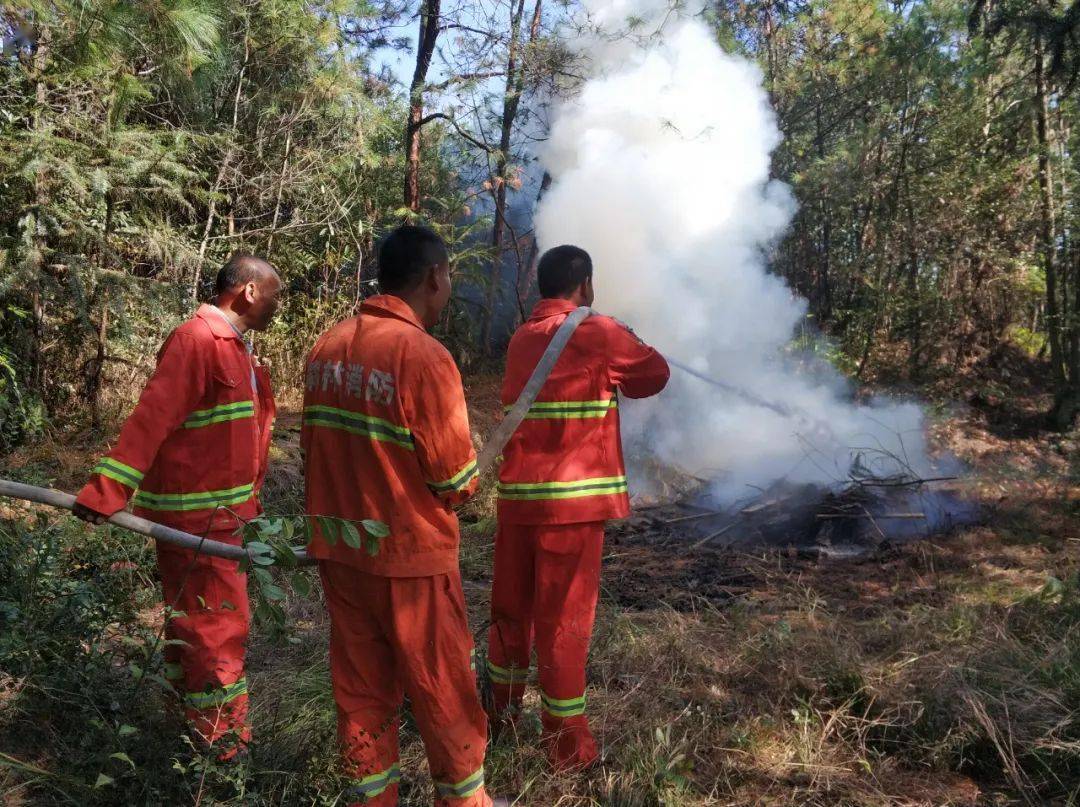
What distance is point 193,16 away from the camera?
551 centimetres

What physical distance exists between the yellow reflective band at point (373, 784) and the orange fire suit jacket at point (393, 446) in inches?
23.4

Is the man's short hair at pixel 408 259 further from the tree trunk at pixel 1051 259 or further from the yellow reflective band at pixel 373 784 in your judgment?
the tree trunk at pixel 1051 259

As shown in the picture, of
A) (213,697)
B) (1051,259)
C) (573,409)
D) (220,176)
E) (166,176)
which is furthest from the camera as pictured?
(1051,259)

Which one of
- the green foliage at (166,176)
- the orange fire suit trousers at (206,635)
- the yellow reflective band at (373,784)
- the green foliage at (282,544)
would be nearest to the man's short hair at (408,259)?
the green foliage at (282,544)

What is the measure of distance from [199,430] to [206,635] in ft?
2.39

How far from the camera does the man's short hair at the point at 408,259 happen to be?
8.05 feet

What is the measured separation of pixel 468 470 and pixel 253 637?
8.40 feet

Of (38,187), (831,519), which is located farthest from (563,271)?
(38,187)

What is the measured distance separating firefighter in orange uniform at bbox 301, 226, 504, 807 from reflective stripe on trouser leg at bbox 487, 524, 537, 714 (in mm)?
793

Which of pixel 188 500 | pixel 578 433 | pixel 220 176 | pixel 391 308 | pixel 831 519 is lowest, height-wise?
pixel 831 519

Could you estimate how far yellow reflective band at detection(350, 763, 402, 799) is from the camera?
2.23 meters

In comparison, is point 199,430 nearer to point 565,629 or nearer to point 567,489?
point 567,489

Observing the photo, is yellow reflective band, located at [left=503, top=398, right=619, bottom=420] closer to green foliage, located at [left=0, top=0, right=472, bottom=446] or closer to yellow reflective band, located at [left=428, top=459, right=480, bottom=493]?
yellow reflective band, located at [left=428, top=459, right=480, bottom=493]

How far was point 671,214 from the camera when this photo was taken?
9469 mm
